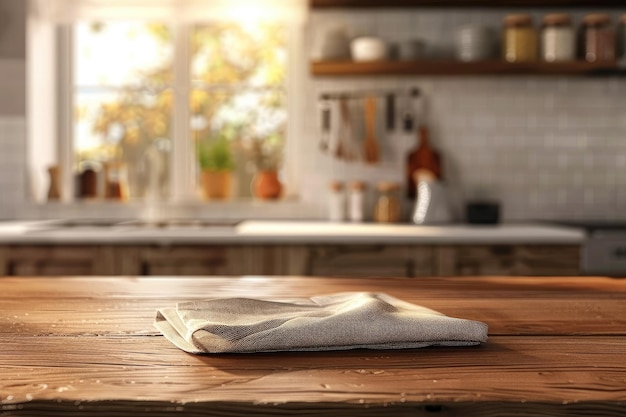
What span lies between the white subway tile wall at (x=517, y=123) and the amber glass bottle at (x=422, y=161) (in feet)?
0.21

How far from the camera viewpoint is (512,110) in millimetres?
4078

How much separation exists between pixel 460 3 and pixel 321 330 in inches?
124

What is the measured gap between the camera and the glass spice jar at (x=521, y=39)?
12.6 ft

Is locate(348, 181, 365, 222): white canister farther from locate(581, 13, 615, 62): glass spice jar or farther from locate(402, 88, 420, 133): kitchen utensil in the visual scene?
locate(581, 13, 615, 62): glass spice jar

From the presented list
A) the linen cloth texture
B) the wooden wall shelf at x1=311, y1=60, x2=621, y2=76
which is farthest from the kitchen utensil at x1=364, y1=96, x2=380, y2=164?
the linen cloth texture

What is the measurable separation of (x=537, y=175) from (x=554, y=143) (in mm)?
181

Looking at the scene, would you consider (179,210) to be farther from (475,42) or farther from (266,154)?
(475,42)

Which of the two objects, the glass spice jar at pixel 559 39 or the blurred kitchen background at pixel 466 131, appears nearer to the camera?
the glass spice jar at pixel 559 39

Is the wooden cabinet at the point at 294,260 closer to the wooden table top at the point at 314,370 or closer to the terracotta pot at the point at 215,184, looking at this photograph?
A: the terracotta pot at the point at 215,184

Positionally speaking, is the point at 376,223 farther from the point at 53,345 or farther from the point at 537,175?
the point at 53,345

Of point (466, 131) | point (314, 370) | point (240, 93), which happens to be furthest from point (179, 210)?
point (314, 370)

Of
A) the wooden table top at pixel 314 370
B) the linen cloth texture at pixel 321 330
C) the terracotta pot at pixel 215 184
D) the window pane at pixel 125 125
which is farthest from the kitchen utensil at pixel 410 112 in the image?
the linen cloth texture at pixel 321 330

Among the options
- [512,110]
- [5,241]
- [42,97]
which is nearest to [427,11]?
[512,110]

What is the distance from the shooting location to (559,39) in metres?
3.83
